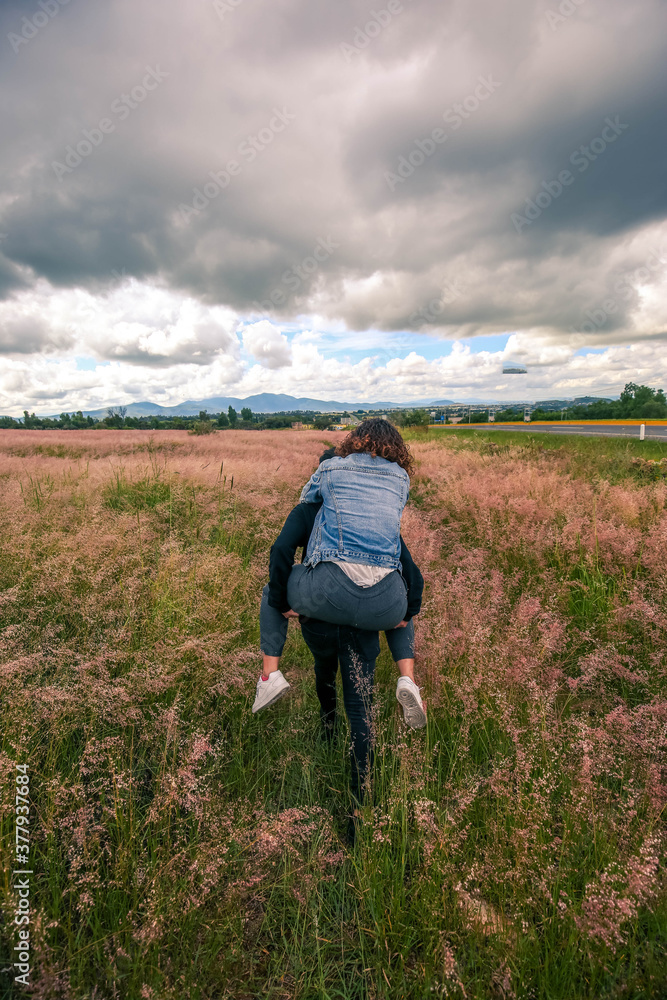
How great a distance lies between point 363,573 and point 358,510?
0.36 m

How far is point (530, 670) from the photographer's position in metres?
2.48

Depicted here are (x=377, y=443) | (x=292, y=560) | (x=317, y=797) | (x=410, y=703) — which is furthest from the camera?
(x=377, y=443)

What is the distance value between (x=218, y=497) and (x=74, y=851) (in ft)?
17.0

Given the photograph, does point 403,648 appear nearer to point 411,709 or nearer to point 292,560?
point 411,709

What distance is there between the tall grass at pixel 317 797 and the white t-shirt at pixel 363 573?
2.62 ft

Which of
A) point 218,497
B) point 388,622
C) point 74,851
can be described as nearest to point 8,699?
point 74,851

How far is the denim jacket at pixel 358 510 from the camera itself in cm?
220

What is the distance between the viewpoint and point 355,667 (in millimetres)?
2189

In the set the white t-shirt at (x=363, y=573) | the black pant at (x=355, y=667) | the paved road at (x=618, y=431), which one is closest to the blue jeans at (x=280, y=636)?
the black pant at (x=355, y=667)

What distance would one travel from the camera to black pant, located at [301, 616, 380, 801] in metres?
2.15

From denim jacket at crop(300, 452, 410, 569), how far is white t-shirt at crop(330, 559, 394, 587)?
26 millimetres

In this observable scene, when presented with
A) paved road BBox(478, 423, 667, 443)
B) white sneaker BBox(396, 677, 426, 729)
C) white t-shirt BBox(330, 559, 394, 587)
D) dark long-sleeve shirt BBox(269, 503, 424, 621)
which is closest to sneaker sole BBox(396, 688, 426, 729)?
white sneaker BBox(396, 677, 426, 729)

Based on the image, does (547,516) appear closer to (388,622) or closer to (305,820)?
(388,622)

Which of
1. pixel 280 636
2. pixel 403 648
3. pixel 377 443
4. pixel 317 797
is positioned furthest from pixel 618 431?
pixel 317 797
